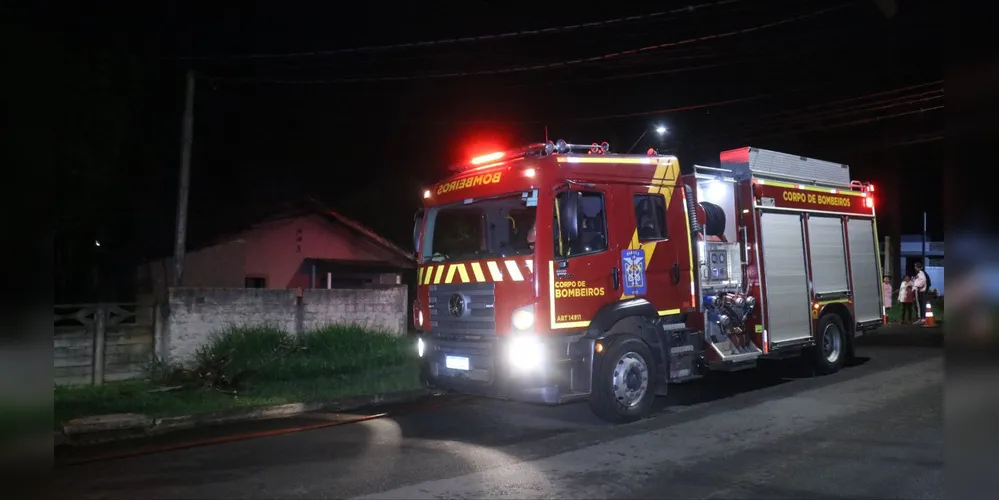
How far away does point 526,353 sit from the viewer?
727 centimetres

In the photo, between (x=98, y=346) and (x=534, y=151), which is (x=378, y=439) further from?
(x=98, y=346)

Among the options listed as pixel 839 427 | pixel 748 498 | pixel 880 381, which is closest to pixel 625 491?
pixel 748 498

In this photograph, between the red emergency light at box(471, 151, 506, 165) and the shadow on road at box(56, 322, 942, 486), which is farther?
the red emergency light at box(471, 151, 506, 165)

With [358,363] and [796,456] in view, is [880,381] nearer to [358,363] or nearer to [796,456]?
[796,456]

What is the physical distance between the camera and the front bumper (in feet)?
23.8

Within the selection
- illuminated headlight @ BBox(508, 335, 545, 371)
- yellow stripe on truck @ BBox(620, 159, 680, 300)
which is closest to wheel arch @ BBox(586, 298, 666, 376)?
yellow stripe on truck @ BBox(620, 159, 680, 300)

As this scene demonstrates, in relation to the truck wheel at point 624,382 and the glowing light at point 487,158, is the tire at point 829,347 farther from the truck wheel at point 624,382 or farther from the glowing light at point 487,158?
the glowing light at point 487,158

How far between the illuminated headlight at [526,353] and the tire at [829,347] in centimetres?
576

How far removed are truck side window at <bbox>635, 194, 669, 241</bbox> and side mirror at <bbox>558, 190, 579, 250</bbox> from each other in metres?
1.12

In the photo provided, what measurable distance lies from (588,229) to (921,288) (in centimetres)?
1550

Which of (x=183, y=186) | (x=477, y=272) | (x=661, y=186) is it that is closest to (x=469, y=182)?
(x=477, y=272)

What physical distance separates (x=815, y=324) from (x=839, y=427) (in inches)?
147

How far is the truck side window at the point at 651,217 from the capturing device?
830 cm

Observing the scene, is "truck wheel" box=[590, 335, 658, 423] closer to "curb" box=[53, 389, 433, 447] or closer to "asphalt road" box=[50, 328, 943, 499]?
"asphalt road" box=[50, 328, 943, 499]
